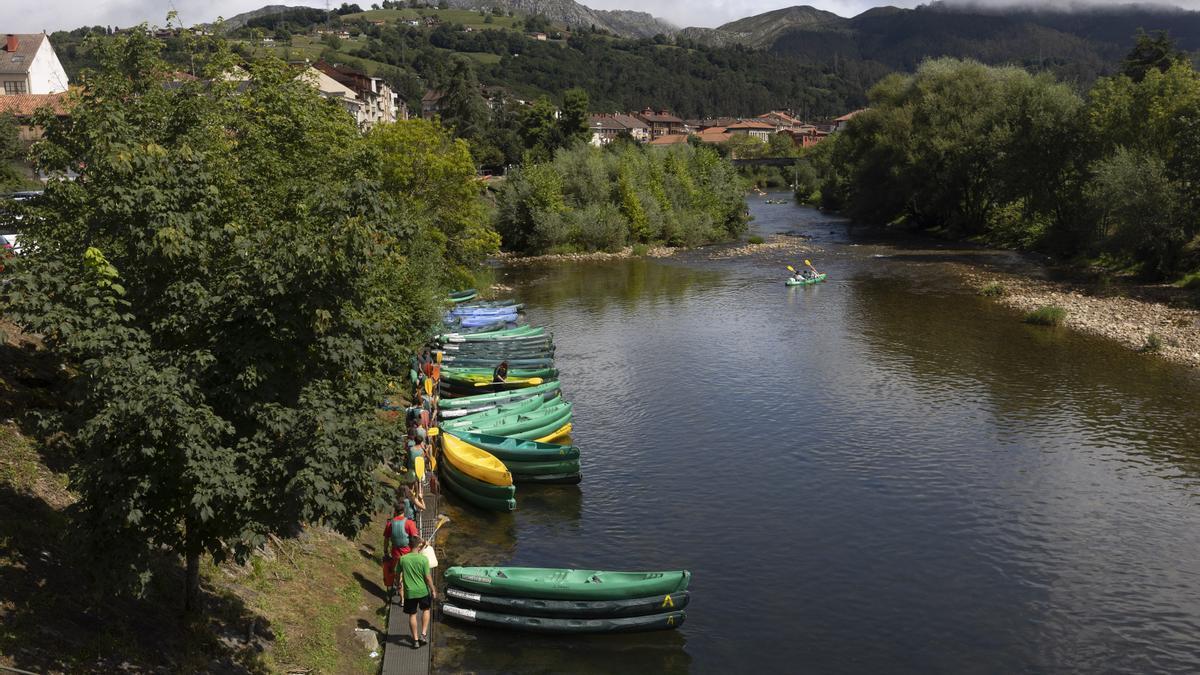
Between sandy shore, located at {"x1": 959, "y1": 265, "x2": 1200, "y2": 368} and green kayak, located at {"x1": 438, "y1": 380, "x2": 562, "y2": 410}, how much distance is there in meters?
27.4

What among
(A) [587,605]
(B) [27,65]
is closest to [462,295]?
(A) [587,605]

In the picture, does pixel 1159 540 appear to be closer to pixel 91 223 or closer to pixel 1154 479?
pixel 1154 479

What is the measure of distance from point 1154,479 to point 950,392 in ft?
31.2

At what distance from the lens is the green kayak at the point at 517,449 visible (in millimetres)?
26031

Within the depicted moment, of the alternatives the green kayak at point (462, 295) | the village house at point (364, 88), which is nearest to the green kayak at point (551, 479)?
the green kayak at point (462, 295)

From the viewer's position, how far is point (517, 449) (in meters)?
26.3

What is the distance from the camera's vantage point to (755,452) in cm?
2933

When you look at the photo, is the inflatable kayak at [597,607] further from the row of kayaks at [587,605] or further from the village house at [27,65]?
the village house at [27,65]

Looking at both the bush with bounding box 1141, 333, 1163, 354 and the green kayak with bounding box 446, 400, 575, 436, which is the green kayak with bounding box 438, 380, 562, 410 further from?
the bush with bounding box 1141, 333, 1163, 354

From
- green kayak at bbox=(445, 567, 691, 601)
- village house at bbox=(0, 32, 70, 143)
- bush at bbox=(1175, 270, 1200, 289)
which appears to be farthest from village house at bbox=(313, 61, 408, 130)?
green kayak at bbox=(445, 567, 691, 601)

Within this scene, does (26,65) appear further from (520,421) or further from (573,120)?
(520,421)

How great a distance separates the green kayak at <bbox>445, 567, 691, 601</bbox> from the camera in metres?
18.1

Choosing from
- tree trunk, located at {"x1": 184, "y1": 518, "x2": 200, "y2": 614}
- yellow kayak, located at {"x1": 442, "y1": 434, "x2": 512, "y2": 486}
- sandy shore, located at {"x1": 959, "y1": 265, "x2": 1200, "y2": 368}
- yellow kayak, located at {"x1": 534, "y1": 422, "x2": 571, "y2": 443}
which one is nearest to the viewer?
tree trunk, located at {"x1": 184, "y1": 518, "x2": 200, "y2": 614}

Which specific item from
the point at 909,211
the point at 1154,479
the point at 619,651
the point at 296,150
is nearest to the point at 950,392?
the point at 1154,479
